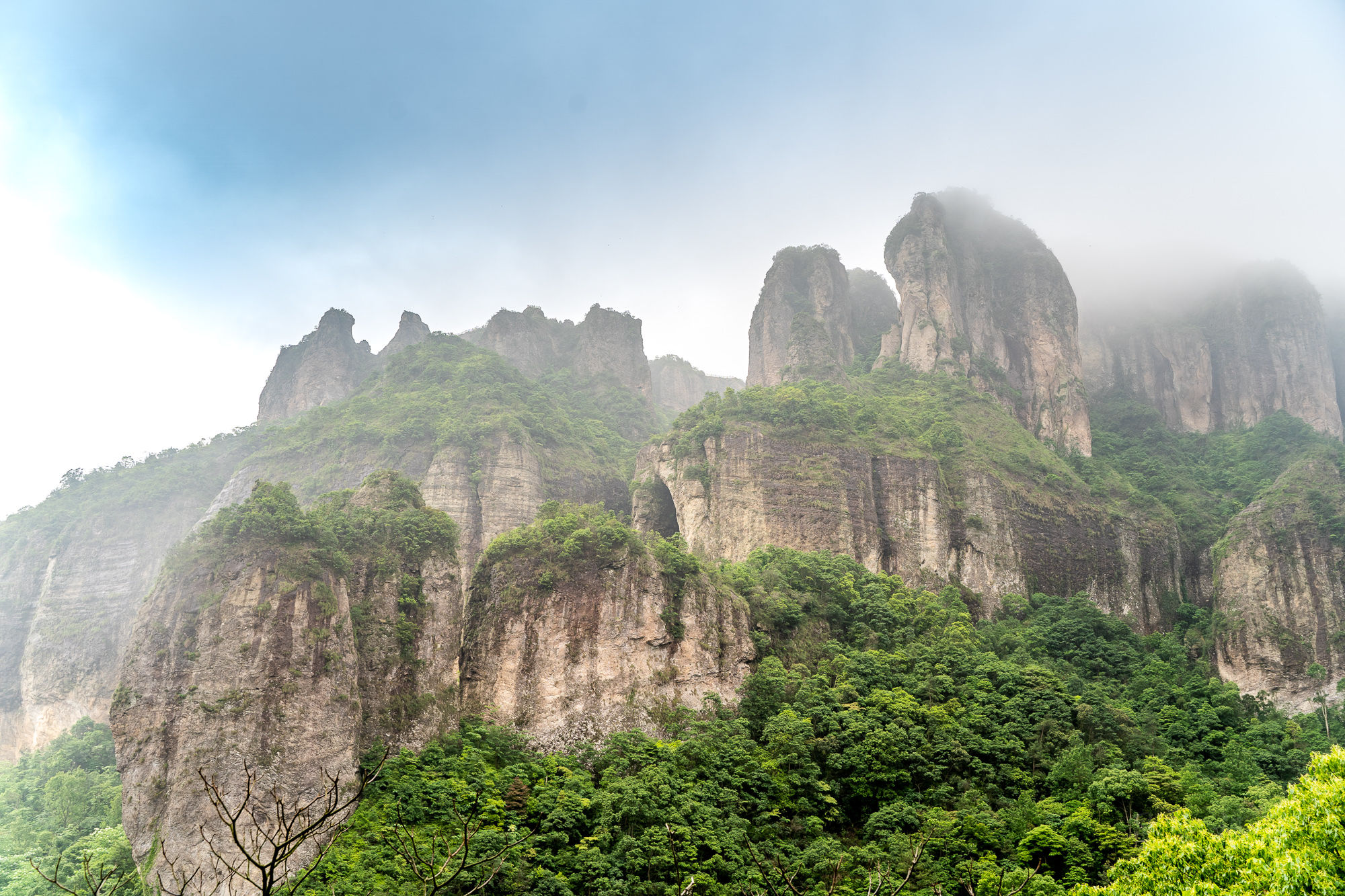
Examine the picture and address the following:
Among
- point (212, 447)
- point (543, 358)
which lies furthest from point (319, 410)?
point (543, 358)

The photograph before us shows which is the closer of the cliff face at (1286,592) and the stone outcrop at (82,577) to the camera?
the cliff face at (1286,592)

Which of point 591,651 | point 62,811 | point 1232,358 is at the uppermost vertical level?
point 1232,358

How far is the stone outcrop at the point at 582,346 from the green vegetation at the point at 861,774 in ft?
137

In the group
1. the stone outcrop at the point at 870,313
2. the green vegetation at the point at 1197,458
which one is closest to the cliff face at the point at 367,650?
the green vegetation at the point at 1197,458

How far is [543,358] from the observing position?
79.7 metres

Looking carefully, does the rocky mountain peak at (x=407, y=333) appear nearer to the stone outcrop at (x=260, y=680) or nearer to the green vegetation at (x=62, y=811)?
the green vegetation at (x=62, y=811)

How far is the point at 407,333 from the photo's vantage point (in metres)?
84.2

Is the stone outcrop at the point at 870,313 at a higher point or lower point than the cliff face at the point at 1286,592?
higher

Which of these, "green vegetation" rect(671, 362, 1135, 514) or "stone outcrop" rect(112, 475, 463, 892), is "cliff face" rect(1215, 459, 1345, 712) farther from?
"stone outcrop" rect(112, 475, 463, 892)

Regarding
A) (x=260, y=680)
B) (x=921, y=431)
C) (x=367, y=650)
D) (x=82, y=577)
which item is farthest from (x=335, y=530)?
(x=82, y=577)

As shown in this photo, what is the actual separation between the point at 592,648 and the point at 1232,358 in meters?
60.7

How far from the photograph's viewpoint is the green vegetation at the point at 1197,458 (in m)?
53.9

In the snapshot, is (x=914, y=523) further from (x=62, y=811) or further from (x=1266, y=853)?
(x=62, y=811)

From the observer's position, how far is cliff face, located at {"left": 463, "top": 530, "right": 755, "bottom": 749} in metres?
30.5
